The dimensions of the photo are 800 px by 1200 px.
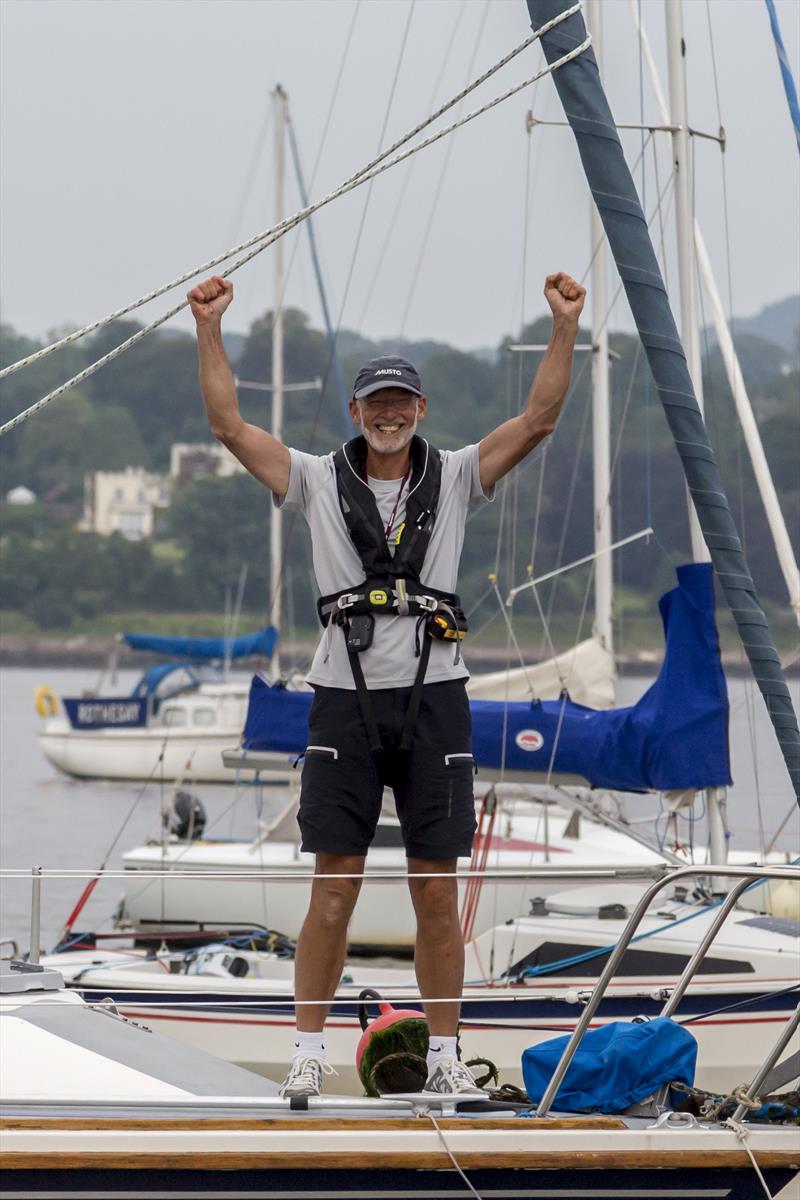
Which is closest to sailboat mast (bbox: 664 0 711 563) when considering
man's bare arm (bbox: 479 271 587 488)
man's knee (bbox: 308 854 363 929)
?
man's bare arm (bbox: 479 271 587 488)

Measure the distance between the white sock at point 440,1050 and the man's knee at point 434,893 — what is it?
0.30 meters

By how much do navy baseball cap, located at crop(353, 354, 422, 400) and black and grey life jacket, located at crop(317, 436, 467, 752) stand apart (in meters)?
0.16

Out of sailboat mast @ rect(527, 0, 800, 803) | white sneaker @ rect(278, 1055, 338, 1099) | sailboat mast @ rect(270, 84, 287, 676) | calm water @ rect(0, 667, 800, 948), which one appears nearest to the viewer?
white sneaker @ rect(278, 1055, 338, 1099)

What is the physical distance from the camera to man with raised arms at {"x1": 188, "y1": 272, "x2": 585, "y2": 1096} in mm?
4512

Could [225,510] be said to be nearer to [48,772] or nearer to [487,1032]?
[48,772]

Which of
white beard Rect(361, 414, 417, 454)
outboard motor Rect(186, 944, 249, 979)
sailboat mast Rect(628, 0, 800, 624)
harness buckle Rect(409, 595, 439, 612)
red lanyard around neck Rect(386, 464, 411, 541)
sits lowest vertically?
outboard motor Rect(186, 944, 249, 979)

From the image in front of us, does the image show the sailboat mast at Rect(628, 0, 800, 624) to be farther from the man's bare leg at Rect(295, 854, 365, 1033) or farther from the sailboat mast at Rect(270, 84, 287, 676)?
the sailboat mast at Rect(270, 84, 287, 676)

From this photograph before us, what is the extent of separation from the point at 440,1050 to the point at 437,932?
30 centimetres

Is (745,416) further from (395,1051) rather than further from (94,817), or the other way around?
(94,817)

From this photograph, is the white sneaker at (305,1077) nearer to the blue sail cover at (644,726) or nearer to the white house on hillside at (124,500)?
the blue sail cover at (644,726)

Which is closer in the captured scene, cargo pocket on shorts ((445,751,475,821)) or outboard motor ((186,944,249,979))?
cargo pocket on shorts ((445,751,475,821))

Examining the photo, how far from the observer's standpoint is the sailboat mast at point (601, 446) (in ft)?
48.2

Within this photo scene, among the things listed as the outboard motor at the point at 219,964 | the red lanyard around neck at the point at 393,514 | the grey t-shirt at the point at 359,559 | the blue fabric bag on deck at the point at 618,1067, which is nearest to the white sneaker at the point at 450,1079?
the blue fabric bag on deck at the point at 618,1067

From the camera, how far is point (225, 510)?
266 ft
